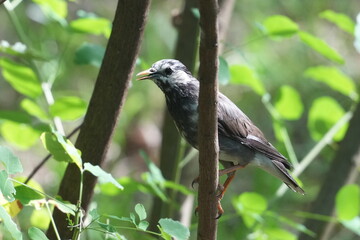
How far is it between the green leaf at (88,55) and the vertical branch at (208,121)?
1116 mm

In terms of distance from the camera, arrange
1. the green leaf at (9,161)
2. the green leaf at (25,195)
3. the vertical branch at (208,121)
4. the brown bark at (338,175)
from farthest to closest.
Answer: the brown bark at (338,175)
the green leaf at (25,195)
the green leaf at (9,161)
the vertical branch at (208,121)

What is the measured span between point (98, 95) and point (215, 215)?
69cm

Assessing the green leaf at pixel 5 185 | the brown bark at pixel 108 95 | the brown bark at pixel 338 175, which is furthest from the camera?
the brown bark at pixel 338 175

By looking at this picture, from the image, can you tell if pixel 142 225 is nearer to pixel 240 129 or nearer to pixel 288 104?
pixel 240 129

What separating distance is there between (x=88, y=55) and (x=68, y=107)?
0.28 metres

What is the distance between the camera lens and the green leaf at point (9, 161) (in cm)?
209

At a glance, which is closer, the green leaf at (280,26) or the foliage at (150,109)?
the foliage at (150,109)

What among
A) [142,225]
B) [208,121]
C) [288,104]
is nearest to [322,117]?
[288,104]

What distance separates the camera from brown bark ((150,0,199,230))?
11.9ft

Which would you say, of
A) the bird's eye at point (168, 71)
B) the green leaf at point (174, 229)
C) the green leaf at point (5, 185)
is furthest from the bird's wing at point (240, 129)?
the green leaf at point (5, 185)

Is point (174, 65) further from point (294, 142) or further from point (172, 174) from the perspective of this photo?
point (294, 142)

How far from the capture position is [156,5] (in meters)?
6.76

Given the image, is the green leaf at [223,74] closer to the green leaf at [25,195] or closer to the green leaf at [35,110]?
the green leaf at [35,110]

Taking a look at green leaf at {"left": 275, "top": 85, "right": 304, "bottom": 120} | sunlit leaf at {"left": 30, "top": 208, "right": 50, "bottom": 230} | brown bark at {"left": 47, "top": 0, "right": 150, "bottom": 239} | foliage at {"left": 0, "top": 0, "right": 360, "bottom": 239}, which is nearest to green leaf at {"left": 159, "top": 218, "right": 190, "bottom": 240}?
foliage at {"left": 0, "top": 0, "right": 360, "bottom": 239}
